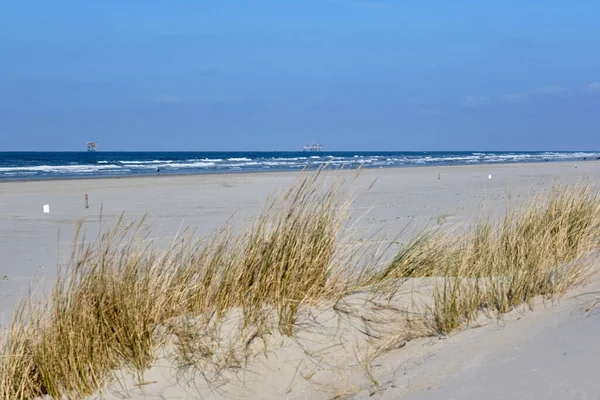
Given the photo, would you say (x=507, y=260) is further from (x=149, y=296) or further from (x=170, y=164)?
(x=170, y=164)

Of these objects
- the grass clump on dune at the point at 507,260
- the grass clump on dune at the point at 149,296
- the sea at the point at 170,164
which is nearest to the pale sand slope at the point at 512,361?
the grass clump on dune at the point at 507,260

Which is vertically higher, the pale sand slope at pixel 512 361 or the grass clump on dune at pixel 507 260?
the grass clump on dune at pixel 507 260

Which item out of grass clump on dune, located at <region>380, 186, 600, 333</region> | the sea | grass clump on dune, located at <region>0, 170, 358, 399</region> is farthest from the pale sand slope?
the sea

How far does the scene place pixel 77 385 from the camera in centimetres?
412

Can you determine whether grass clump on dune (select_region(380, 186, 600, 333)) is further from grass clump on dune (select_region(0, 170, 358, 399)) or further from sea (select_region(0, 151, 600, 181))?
sea (select_region(0, 151, 600, 181))

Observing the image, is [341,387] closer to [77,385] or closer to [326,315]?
[326,315]

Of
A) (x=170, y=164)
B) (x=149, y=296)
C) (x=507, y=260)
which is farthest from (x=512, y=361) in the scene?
(x=170, y=164)

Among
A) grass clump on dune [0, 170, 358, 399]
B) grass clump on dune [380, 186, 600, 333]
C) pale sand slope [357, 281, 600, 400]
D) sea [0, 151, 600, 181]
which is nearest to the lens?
pale sand slope [357, 281, 600, 400]

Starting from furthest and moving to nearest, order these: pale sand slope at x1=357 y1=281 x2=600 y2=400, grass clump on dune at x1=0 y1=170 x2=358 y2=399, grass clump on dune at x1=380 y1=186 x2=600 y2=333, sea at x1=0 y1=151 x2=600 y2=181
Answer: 1. sea at x1=0 y1=151 x2=600 y2=181
2. grass clump on dune at x1=380 y1=186 x2=600 y2=333
3. grass clump on dune at x1=0 y1=170 x2=358 y2=399
4. pale sand slope at x1=357 y1=281 x2=600 y2=400

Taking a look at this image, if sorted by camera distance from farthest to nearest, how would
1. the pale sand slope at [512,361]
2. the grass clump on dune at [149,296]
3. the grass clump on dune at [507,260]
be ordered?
the grass clump on dune at [507,260] → the grass clump on dune at [149,296] → the pale sand slope at [512,361]

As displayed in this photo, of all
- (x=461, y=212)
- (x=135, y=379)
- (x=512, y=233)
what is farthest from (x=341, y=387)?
(x=461, y=212)

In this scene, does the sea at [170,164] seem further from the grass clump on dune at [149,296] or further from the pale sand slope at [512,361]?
the pale sand slope at [512,361]

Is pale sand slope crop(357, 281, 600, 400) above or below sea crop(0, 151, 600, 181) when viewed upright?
below

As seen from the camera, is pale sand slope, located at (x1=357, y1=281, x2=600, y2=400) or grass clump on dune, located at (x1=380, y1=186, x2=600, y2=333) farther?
grass clump on dune, located at (x1=380, y1=186, x2=600, y2=333)
